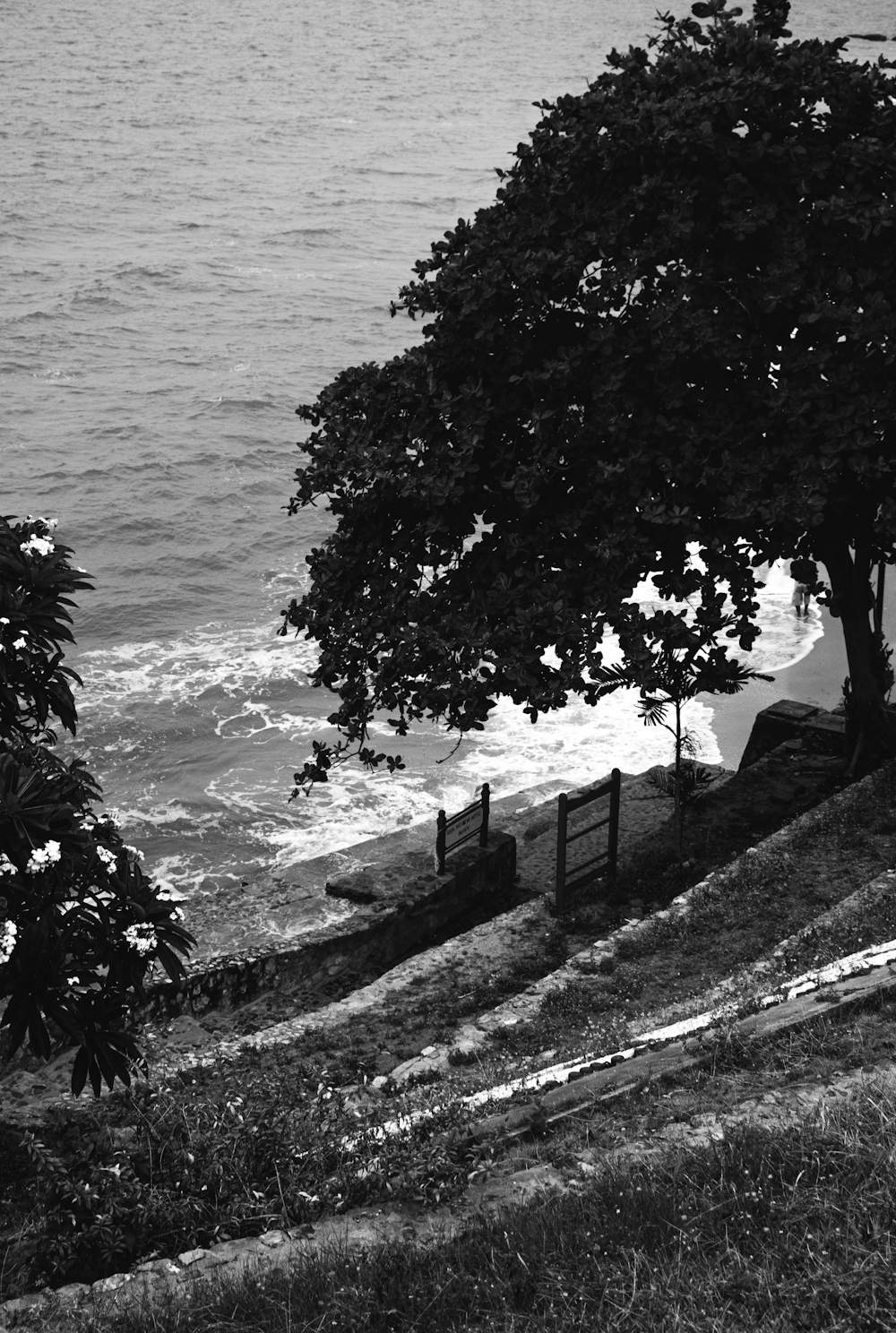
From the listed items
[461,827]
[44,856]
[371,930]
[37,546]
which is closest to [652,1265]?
[44,856]

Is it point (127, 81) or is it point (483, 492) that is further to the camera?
point (127, 81)

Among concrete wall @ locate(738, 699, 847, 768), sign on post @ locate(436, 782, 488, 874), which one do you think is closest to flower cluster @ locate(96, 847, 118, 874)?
sign on post @ locate(436, 782, 488, 874)

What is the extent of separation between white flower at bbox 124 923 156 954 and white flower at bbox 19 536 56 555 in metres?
2.08

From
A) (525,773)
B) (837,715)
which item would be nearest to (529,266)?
(837,715)

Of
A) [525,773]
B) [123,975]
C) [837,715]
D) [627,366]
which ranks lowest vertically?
[525,773]

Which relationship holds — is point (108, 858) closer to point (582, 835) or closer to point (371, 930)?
point (371, 930)

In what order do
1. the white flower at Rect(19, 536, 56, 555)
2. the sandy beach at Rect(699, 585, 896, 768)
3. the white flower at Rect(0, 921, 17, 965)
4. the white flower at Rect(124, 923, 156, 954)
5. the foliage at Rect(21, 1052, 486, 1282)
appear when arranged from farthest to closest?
the sandy beach at Rect(699, 585, 896, 768), the white flower at Rect(19, 536, 56, 555), the white flower at Rect(124, 923, 156, 954), the foliage at Rect(21, 1052, 486, 1282), the white flower at Rect(0, 921, 17, 965)

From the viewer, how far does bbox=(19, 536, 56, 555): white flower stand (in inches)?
277

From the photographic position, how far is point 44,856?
574 cm

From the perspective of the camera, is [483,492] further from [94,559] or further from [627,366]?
[94,559]

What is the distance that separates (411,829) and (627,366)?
29.4 ft

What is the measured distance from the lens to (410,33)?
4274 inches

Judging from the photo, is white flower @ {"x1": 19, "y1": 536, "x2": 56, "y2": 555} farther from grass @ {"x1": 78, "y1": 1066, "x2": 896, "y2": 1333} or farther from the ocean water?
the ocean water

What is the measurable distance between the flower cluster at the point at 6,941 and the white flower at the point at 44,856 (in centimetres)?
29
